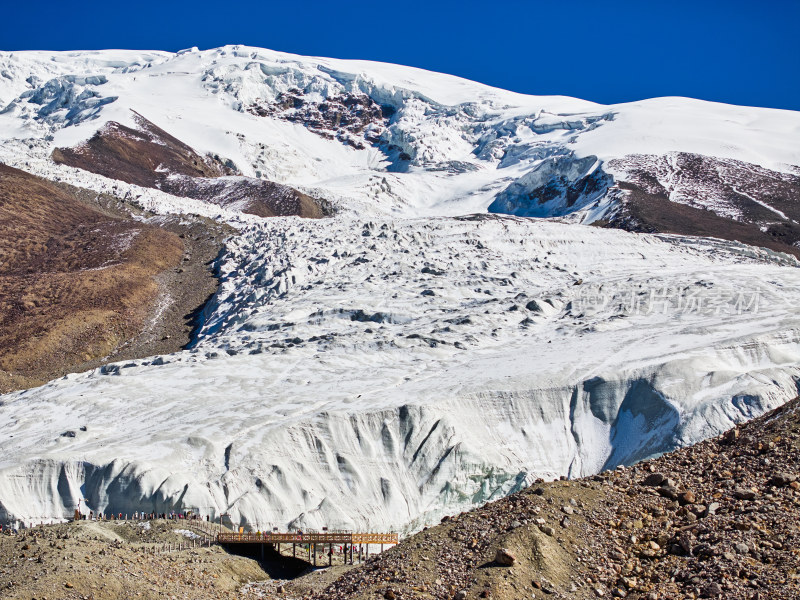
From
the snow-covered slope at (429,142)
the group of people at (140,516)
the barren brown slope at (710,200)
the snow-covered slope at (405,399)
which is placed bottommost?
the group of people at (140,516)

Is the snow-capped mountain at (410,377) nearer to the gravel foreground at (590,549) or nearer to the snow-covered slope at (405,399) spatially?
the snow-covered slope at (405,399)

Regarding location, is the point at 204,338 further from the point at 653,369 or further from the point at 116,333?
the point at 653,369

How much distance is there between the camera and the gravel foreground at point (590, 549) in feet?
58.2

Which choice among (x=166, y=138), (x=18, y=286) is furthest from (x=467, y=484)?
(x=166, y=138)

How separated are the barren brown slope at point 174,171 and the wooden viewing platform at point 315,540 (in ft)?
308

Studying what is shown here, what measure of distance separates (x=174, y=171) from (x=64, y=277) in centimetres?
7272

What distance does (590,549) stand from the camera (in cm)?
1922

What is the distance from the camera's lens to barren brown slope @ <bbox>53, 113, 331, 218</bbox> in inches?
5025

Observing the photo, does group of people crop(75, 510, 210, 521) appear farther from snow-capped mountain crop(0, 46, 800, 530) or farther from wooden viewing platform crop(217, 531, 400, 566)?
wooden viewing platform crop(217, 531, 400, 566)

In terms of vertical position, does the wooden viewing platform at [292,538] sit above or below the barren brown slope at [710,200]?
below

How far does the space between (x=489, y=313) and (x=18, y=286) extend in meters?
44.9

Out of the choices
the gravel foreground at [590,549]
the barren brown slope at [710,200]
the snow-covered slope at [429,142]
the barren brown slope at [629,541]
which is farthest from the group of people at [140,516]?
the snow-covered slope at [429,142]

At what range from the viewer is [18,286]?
74.2m

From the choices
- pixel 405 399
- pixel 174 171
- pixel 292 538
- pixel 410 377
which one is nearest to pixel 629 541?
pixel 292 538
